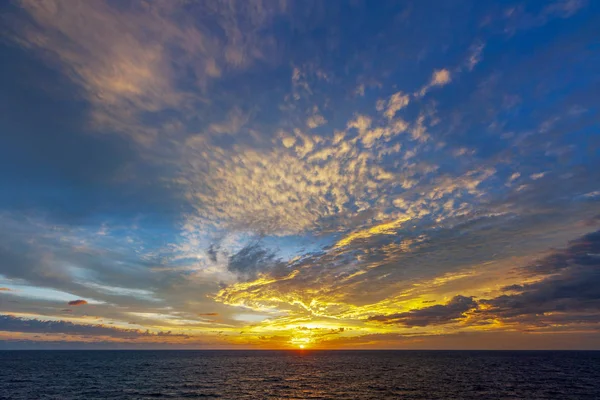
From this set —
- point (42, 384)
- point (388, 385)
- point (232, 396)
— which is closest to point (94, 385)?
point (42, 384)

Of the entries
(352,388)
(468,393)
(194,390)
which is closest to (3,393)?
(194,390)

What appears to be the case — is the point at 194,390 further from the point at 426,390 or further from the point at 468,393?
the point at 468,393

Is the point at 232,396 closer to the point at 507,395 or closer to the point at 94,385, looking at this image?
the point at 94,385

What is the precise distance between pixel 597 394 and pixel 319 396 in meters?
60.9

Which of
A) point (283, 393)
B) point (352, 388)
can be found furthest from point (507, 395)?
point (283, 393)

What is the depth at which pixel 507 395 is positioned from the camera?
221ft

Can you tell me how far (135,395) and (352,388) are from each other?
48.8m

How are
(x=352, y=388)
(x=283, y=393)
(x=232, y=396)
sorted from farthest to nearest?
(x=352, y=388) → (x=283, y=393) → (x=232, y=396)

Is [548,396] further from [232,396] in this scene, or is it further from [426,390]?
[232,396]

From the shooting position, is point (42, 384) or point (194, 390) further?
point (42, 384)

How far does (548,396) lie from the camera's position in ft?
220

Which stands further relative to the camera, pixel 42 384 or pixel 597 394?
pixel 42 384

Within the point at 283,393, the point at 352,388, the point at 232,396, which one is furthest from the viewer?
the point at 352,388

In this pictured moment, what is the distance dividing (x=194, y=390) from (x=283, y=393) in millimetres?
20959
